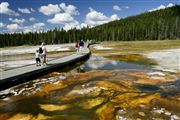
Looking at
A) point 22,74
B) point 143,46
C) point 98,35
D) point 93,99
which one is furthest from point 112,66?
point 98,35

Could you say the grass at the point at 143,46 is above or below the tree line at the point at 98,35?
below

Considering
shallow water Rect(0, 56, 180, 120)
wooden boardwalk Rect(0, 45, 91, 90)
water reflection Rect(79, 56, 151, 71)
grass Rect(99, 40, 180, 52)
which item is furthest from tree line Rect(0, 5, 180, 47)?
shallow water Rect(0, 56, 180, 120)

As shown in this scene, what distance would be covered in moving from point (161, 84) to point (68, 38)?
122986 millimetres

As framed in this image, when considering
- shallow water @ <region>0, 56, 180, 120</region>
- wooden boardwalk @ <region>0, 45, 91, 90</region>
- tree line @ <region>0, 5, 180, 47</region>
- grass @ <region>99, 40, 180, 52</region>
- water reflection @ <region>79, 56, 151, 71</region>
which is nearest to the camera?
shallow water @ <region>0, 56, 180, 120</region>

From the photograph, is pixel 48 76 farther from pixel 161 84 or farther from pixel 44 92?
pixel 161 84

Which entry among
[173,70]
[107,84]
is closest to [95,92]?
[107,84]

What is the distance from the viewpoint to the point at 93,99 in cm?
1600

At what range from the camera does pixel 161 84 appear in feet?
64.4

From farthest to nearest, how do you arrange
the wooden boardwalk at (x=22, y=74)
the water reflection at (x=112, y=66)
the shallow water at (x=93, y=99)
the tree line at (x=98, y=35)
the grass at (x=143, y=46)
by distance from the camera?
the tree line at (x=98, y=35)
the grass at (x=143, y=46)
the water reflection at (x=112, y=66)
the wooden boardwalk at (x=22, y=74)
the shallow water at (x=93, y=99)

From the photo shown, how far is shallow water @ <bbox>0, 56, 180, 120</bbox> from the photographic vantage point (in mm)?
13284

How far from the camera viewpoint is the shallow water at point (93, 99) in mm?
13284

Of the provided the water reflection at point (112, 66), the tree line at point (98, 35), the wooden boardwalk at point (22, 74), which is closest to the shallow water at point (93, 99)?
the wooden boardwalk at point (22, 74)

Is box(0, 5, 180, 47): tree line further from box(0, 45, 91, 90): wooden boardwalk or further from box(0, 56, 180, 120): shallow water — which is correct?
box(0, 56, 180, 120): shallow water

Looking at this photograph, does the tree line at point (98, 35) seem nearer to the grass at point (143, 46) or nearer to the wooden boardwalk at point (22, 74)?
the grass at point (143, 46)
